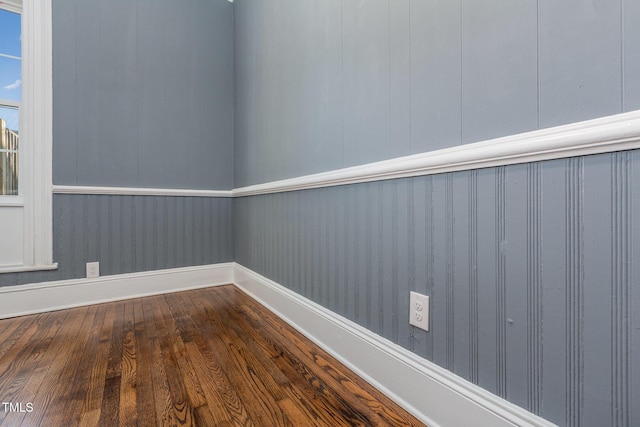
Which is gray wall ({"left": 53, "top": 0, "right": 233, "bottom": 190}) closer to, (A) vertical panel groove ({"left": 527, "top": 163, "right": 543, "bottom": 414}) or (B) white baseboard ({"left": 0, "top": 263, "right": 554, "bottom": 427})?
(B) white baseboard ({"left": 0, "top": 263, "right": 554, "bottom": 427})

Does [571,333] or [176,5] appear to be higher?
[176,5]

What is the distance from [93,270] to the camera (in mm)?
1961

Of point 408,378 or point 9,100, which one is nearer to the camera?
point 408,378

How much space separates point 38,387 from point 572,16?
6.28ft

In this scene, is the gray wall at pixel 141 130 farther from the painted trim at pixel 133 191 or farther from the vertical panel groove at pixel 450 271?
the vertical panel groove at pixel 450 271

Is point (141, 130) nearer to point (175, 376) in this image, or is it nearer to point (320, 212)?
point (320, 212)

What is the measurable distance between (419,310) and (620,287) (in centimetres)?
47

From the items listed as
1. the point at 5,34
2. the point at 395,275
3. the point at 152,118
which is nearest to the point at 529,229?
the point at 395,275

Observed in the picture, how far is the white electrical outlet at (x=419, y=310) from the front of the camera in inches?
35.0

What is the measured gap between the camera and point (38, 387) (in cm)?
104

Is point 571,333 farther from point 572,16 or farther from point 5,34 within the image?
point 5,34

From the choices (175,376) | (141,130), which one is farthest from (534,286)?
(141,130)

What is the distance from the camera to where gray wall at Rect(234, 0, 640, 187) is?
58 cm

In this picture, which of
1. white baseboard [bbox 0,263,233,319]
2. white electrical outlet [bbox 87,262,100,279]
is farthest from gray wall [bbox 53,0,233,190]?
white baseboard [bbox 0,263,233,319]
